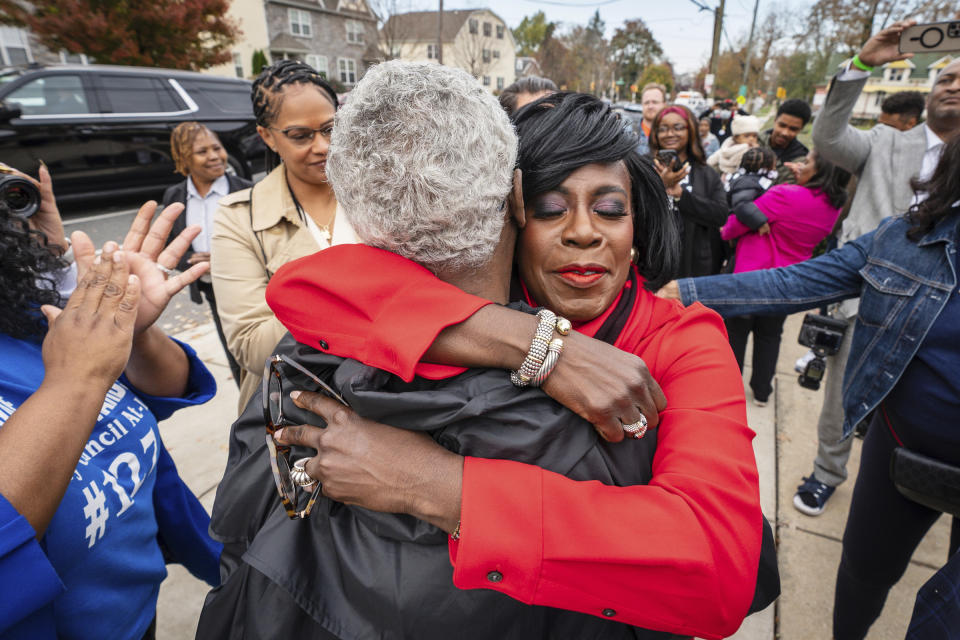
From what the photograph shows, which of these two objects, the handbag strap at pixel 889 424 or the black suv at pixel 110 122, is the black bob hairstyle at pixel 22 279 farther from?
the black suv at pixel 110 122

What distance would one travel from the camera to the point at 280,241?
6.68 ft

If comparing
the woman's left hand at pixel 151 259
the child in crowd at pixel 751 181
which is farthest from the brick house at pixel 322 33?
the woman's left hand at pixel 151 259

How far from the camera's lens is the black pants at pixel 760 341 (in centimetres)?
382

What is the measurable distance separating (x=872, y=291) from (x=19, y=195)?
9.09 ft

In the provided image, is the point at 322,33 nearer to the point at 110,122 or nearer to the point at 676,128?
the point at 110,122

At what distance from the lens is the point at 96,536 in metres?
1.26

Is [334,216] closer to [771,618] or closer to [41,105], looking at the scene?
[771,618]

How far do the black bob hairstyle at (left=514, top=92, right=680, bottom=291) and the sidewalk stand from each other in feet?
6.91

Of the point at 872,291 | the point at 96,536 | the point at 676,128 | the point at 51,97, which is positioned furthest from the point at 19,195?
the point at 51,97

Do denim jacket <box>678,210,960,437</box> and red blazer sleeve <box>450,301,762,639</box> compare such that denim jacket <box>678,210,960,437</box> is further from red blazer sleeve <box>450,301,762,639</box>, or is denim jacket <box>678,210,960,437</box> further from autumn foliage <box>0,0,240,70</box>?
autumn foliage <box>0,0,240,70</box>

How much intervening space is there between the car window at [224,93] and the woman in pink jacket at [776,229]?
844cm

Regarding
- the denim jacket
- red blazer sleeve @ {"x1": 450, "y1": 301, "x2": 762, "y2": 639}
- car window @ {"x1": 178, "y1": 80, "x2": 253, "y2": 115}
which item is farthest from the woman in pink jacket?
car window @ {"x1": 178, "y1": 80, "x2": 253, "y2": 115}

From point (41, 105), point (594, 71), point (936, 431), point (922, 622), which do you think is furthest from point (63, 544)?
point (594, 71)

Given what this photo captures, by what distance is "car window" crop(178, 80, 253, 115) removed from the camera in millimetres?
8844
